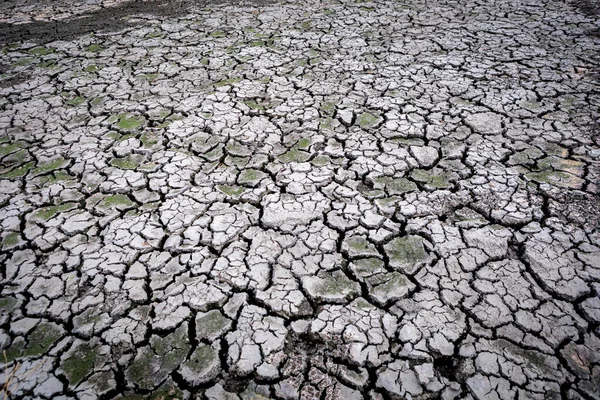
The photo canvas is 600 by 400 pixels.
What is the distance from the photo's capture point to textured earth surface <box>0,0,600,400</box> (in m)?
1.54

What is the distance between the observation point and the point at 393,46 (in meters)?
4.13

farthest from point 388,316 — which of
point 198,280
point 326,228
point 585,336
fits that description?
point 198,280

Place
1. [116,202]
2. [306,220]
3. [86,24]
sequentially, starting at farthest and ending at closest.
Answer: [86,24]
[116,202]
[306,220]

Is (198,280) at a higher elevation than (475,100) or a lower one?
lower

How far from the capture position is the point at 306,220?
87.0 inches

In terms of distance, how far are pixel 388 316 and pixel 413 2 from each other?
201 inches

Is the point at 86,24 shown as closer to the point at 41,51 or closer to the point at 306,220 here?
the point at 41,51

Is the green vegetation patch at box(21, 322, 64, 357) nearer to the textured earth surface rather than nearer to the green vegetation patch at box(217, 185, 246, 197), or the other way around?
the textured earth surface

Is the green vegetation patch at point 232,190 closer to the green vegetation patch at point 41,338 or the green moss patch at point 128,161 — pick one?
the green moss patch at point 128,161

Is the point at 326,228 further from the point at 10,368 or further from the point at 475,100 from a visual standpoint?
the point at 475,100

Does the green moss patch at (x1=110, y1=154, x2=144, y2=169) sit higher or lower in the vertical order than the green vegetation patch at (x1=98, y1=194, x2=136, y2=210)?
higher

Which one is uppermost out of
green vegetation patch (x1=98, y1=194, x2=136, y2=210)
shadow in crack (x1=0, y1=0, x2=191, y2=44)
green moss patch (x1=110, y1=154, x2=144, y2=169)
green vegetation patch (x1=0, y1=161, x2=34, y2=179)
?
shadow in crack (x1=0, y1=0, x2=191, y2=44)

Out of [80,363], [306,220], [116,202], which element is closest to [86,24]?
[116,202]

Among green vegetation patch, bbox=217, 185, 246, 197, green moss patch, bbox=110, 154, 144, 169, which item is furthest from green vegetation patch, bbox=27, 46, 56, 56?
green vegetation patch, bbox=217, 185, 246, 197
